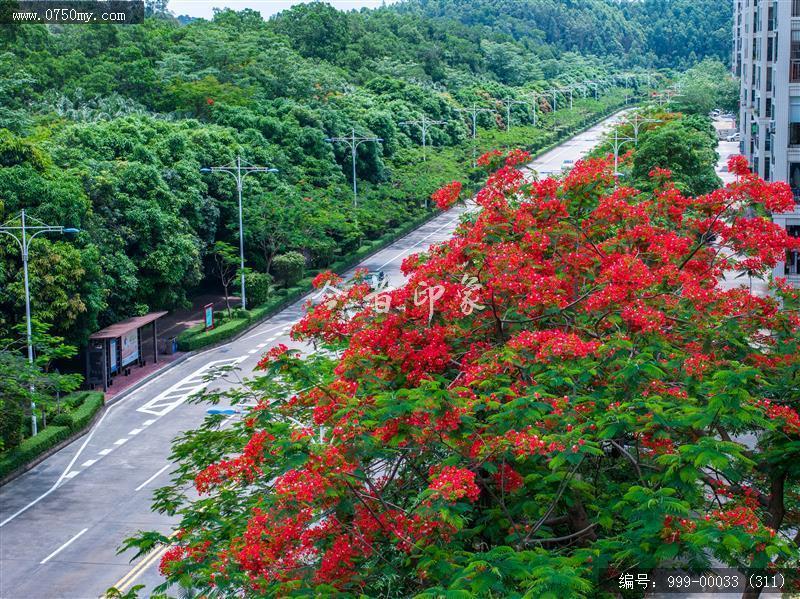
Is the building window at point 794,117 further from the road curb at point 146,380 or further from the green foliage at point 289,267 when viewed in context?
the green foliage at point 289,267

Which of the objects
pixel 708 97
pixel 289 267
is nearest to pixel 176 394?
pixel 289 267

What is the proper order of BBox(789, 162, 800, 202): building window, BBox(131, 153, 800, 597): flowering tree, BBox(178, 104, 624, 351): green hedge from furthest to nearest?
BBox(178, 104, 624, 351): green hedge < BBox(789, 162, 800, 202): building window < BBox(131, 153, 800, 597): flowering tree

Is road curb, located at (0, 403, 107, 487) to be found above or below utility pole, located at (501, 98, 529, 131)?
below

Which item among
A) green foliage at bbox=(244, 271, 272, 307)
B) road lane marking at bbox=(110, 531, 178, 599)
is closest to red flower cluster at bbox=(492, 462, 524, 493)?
road lane marking at bbox=(110, 531, 178, 599)

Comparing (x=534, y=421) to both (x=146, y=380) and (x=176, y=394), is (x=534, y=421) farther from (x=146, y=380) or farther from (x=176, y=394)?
(x=146, y=380)

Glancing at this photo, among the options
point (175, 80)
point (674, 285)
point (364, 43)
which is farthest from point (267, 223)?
point (364, 43)

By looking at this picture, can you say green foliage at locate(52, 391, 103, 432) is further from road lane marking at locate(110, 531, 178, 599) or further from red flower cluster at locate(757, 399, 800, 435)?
red flower cluster at locate(757, 399, 800, 435)

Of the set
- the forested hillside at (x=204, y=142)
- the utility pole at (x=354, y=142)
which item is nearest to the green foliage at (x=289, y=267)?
the forested hillside at (x=204, y=142)
